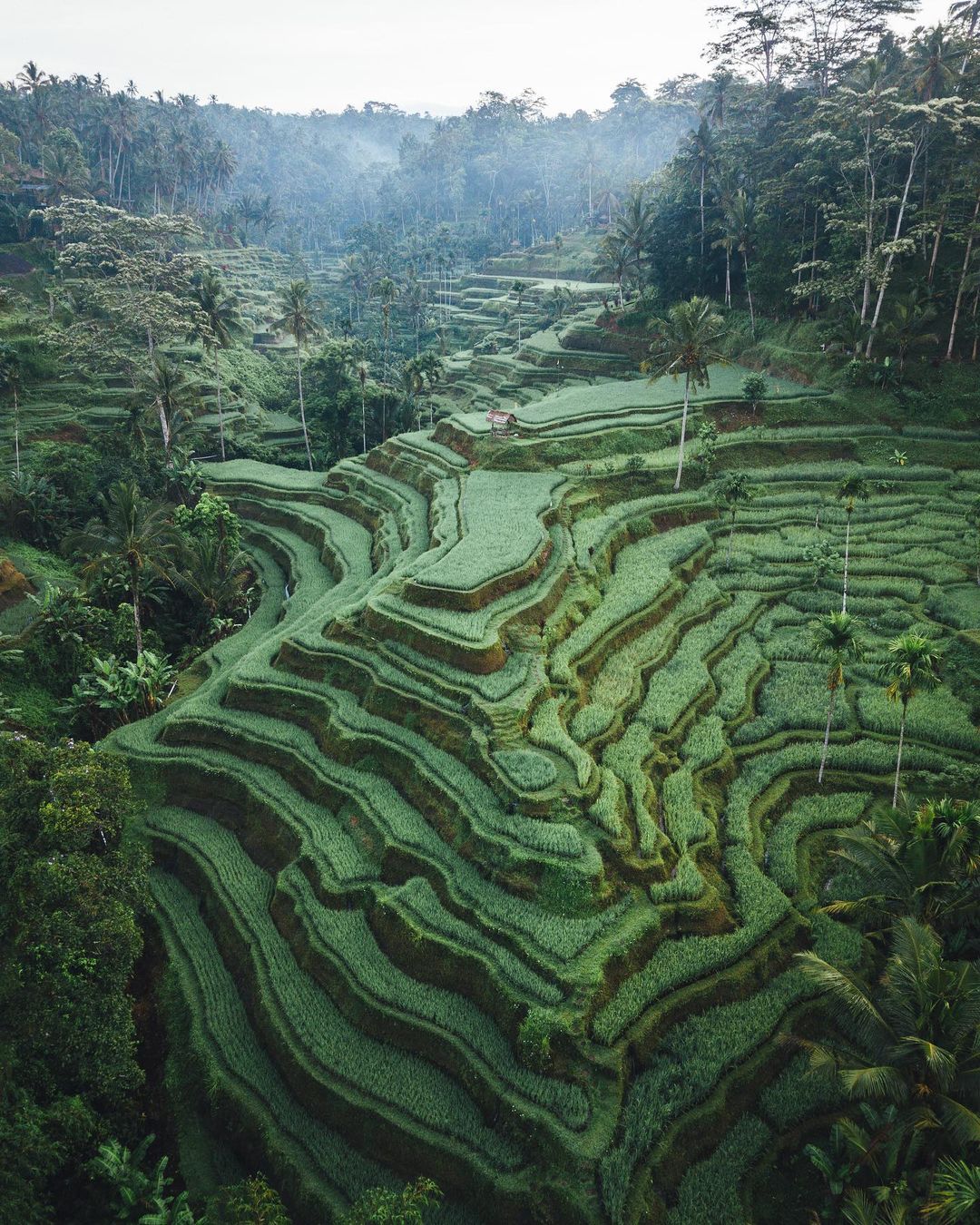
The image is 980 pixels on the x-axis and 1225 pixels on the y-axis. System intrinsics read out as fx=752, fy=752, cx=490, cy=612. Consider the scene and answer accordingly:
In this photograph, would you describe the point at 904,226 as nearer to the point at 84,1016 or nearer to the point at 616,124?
the point at 84,1016

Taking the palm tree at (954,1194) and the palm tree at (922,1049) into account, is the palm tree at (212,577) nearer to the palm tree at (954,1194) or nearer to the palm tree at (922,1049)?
the palm tree at (922,1049)

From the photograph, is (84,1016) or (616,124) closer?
(84,1016)

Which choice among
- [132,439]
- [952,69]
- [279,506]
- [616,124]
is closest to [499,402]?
[279,506]

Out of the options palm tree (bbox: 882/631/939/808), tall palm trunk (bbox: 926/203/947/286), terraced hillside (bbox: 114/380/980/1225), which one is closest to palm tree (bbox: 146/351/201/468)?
terraced hillside (bbox: 114/380/980/1225)

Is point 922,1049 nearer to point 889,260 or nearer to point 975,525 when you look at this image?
point 975,525

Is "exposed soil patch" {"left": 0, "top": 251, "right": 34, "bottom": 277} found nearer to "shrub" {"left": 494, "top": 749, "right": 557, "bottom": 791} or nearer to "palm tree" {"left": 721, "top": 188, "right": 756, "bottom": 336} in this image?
"palm tree" {"left": 721, "top": 188, "right": 756, "bottom": 336}
